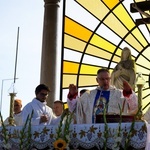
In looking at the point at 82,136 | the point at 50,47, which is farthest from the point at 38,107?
the point at 50,47

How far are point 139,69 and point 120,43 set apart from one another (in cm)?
94

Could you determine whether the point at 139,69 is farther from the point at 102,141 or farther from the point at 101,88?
the point at 102,141

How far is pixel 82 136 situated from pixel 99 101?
4.11 feet

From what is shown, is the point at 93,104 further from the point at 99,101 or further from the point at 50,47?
the point at 50,47

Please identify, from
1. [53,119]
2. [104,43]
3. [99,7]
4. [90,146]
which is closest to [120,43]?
[104,43]

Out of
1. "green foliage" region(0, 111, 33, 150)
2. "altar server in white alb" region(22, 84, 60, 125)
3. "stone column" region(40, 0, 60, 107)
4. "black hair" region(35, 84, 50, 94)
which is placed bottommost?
"green foliage" region(0, 111, 33, 150)

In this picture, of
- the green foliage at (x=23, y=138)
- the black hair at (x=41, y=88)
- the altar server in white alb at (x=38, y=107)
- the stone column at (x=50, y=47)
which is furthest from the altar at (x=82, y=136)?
the stone column at (x=50, y=47)

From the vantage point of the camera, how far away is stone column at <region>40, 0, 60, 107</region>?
32.4 ft

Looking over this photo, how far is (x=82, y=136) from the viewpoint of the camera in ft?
13.8

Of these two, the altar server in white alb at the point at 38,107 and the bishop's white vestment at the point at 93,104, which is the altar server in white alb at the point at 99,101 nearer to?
the bishop's white vestment at the point at 93,104

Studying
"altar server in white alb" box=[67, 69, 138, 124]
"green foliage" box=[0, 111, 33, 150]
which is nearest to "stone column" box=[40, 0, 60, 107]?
"altar server in white alb" box=[67, 69, 138, 124]

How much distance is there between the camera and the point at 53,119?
579 cm

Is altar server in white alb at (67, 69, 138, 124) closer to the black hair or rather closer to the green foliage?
the black hair

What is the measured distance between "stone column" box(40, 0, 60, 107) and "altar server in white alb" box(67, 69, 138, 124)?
4.41 m
